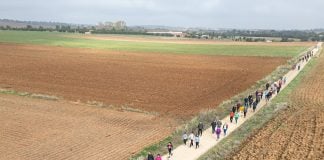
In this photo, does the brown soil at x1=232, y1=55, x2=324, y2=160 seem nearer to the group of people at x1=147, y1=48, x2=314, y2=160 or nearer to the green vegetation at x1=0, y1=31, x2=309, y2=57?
the group of people at x1=147, y1=48, x2=314, y2=160

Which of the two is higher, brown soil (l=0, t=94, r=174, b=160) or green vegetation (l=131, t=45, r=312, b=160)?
green vegetation (l=131, t=45, r=312, b=160)

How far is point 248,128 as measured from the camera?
89.1 ft

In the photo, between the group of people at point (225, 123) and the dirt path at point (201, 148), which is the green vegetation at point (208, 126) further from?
the group of people at point (225, 123)

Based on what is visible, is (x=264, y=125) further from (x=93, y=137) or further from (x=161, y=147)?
(x=93, y=137)

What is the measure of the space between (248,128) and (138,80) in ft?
75.8

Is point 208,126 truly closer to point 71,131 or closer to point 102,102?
point 71,131

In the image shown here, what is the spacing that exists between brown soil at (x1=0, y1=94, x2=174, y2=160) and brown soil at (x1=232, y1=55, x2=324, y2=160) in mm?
5777

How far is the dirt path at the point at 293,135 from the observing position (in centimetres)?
2153

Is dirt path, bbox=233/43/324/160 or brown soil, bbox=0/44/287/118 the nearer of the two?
dirt path, bbox=233/43/324/160

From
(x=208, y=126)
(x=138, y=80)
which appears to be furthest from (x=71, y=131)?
(x=138, y=80)

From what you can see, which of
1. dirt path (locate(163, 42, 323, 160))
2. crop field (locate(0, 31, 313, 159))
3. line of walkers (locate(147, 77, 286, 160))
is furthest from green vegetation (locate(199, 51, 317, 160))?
crop field (locate(0, 31, 313, 159))

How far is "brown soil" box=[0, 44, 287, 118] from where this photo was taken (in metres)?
37.7

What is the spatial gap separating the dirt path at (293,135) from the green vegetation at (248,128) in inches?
18.2

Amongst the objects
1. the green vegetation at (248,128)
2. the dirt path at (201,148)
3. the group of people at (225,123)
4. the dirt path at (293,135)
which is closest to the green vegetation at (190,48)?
the green vegetation at (248,128)
